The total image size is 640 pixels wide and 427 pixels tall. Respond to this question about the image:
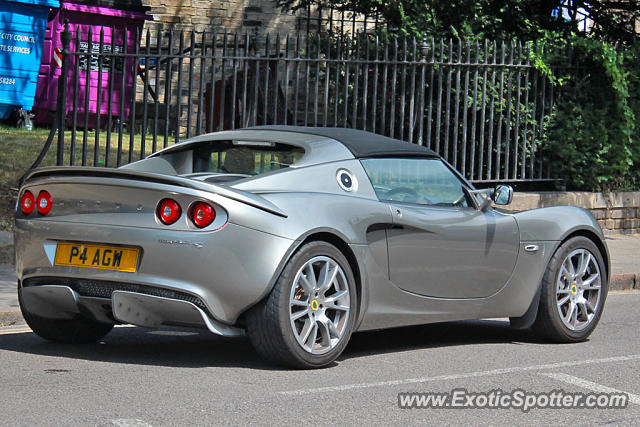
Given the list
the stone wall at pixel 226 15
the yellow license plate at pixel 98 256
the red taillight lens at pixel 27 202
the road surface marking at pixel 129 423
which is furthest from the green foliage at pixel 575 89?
the road surface marking at pixel 129 423

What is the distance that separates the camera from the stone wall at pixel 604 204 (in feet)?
47.2

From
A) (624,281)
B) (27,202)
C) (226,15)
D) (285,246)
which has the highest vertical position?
(226,15)

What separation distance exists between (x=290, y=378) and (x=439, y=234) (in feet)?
4.86

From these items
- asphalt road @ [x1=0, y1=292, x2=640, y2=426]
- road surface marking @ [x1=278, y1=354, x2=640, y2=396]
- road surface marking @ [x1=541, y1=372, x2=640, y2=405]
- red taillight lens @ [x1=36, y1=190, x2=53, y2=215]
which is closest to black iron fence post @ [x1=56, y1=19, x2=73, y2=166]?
asphalt road @ [x1=0, y1=292, x2=640, y2=426]

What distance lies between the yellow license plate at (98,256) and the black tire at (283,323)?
2.29ft

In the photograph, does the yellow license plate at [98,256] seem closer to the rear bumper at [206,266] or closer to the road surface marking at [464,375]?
the rear bumper at [206,266]

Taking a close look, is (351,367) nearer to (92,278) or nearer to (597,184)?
(92,278)

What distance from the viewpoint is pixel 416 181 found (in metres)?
6.91

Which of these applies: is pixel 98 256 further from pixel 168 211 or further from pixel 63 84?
pixel 63 84

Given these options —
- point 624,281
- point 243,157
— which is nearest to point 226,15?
point 624,281

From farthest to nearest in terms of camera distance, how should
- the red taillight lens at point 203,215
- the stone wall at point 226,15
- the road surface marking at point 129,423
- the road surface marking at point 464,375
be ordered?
the stone wall at point 226,15 < the red taillight lens at point 203,215 < the road surface marking at point 464,375 < the road surface marking at point 129,423

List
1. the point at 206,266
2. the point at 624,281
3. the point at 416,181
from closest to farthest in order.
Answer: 1. the point at 206,266
2. the point at 416,181
3. the point at 624,281

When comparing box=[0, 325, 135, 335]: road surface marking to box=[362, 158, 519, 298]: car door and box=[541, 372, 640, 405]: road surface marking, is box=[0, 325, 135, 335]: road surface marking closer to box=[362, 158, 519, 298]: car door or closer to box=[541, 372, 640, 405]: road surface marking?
box=[362, 158, 519, 298]: car door

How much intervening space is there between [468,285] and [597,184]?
8.84 meters
